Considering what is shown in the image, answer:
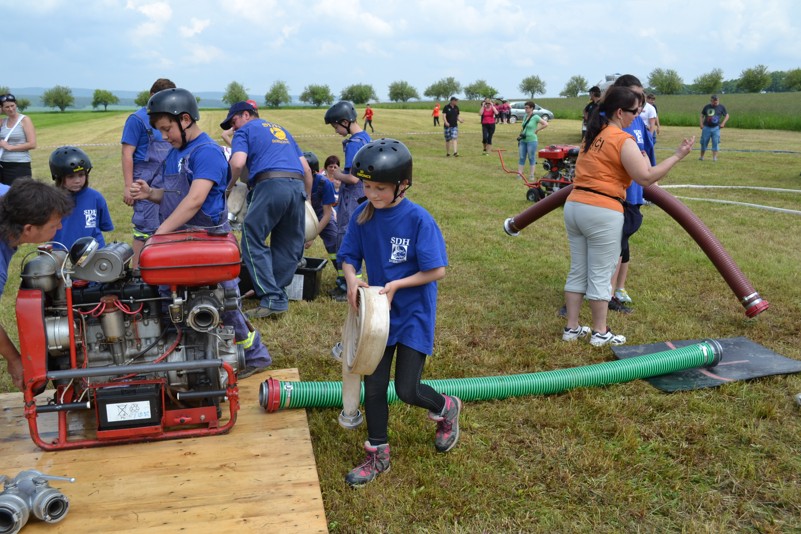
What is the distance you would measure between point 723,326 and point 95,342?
5.26m

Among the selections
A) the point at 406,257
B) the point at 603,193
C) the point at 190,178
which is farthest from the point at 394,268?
the point at 603,193

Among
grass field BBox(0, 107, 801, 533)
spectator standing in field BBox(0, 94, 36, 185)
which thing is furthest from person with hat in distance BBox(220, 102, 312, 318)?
spectator standing in field BBox(0, 94, 36, 185)

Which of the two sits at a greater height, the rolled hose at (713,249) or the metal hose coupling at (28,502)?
the rolled hose at (713,249)

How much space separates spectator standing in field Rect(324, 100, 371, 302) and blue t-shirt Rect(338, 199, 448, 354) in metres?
2.66

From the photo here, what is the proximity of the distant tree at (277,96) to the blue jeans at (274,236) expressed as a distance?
4906 inches

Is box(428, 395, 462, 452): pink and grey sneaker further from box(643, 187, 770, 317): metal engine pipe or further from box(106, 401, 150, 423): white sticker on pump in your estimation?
box(643, 187, 770, 317): metal engine pipe

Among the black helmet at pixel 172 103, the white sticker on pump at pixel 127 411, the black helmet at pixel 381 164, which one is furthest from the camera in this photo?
the black helmet at pixel 172 103

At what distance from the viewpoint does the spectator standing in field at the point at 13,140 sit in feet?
29.6

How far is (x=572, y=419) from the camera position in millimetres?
4336

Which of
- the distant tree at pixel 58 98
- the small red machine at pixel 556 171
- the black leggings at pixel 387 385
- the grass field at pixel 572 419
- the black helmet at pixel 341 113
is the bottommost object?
the grass field at pixel 572 419

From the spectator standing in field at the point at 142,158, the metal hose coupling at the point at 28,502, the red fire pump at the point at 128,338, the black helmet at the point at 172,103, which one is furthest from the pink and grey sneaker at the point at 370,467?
the spectator standing in field at the point at 142,158

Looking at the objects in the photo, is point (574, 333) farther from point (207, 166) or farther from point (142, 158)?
point (142, 158)

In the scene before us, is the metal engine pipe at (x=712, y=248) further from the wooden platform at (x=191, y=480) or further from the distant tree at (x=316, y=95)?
the distant tree at (x=316, y=95)

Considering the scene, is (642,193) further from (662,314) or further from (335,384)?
(335,384)
